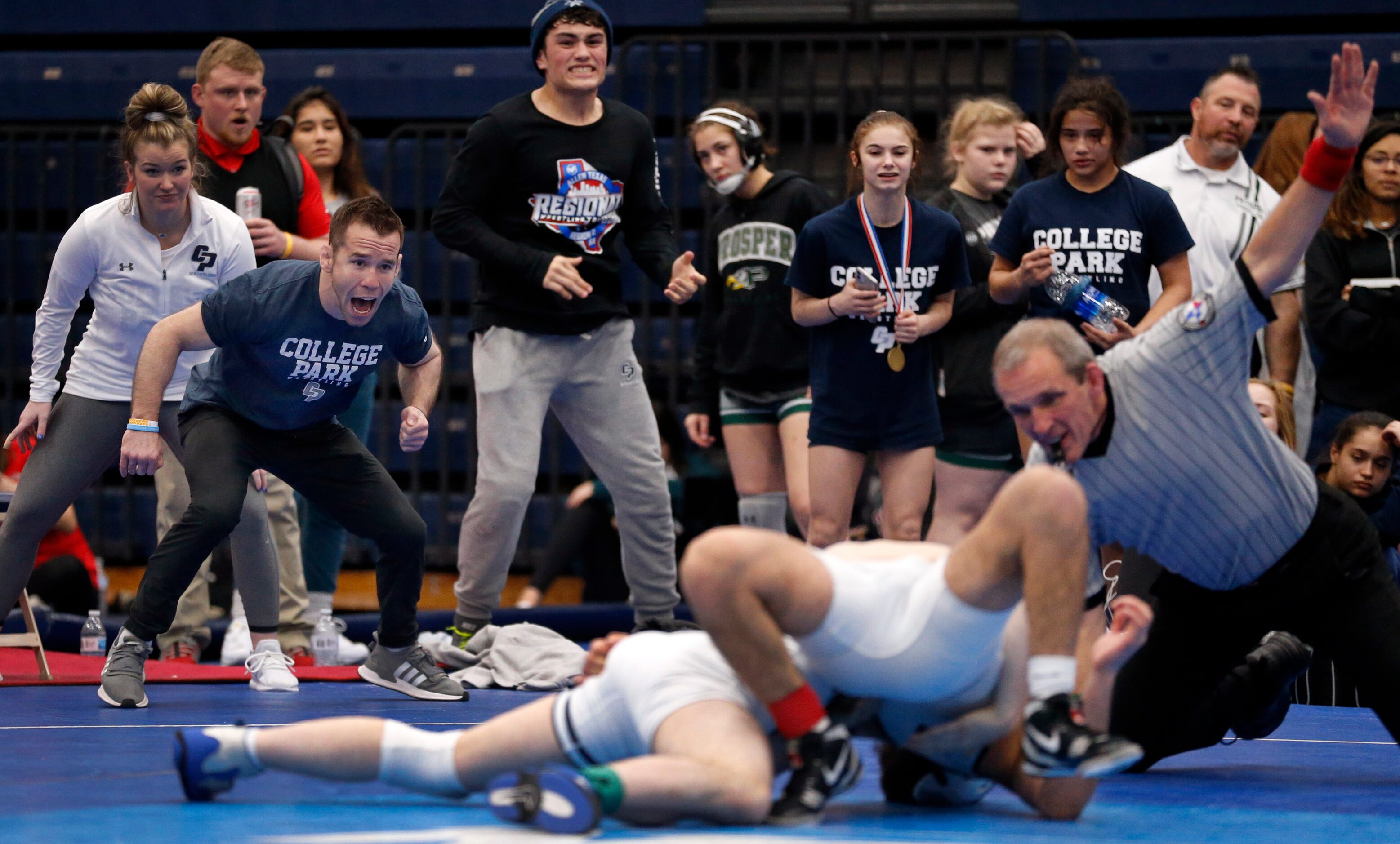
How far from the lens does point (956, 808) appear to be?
295 cm

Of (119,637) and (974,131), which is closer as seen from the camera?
(119,637)

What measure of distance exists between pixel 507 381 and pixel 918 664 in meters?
2.69

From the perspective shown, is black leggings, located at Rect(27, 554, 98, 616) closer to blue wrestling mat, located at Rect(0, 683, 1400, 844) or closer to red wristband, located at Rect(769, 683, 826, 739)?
blue wrestling mat, located at Rect(0, 683, 1400, 844)

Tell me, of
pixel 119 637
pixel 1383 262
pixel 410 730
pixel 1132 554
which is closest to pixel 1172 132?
pixel 1383 262

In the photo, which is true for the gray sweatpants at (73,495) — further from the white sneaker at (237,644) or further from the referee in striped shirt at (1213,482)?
the referee in striped shirt at (1213,482)

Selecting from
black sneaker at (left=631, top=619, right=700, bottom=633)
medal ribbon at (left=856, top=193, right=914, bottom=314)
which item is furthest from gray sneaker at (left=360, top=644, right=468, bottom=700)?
medal ribbon at (left=856, top=193, right=914, bottom=314)

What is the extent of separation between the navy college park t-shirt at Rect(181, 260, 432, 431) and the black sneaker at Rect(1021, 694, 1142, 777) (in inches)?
94.1

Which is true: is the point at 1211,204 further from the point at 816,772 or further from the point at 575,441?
the point at 816,772

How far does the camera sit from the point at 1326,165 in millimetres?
3039

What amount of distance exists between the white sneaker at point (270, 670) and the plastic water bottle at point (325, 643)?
2.67 ft

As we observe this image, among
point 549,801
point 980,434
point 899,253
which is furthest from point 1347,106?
point 980,434

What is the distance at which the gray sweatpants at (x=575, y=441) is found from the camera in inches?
198

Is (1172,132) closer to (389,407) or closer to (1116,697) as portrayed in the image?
(389,407)

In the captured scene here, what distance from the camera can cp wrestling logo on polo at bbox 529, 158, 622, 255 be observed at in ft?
16.6
